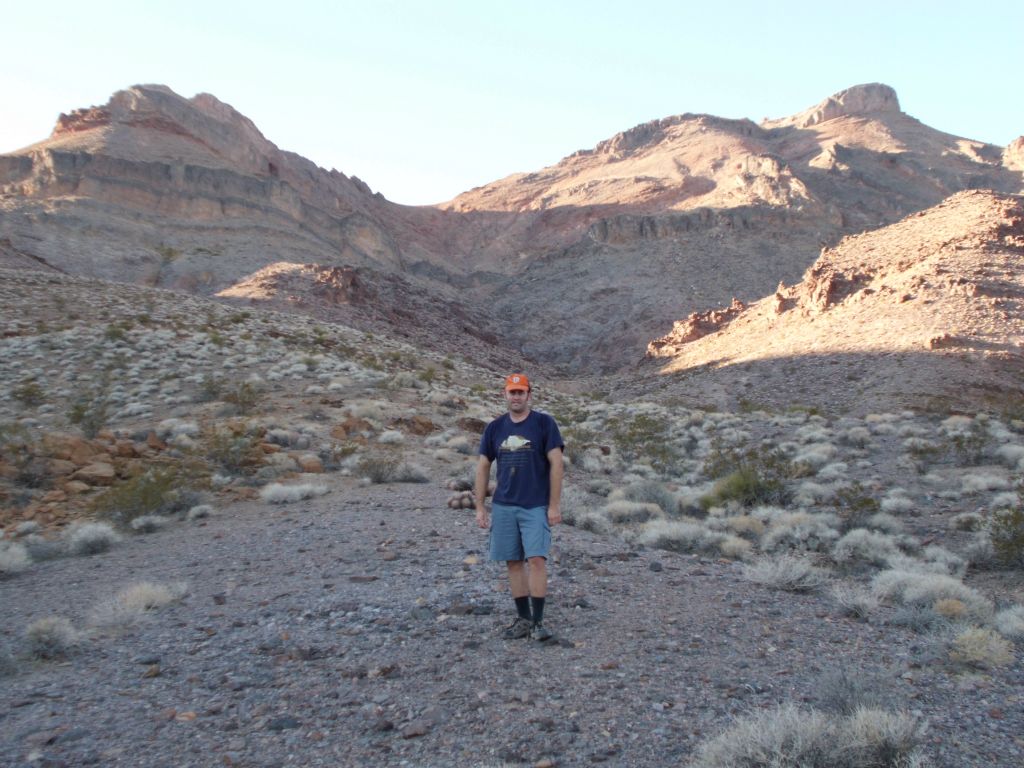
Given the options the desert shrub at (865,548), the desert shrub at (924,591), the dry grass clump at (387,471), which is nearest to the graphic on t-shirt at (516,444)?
the desert shrub at (924,591)

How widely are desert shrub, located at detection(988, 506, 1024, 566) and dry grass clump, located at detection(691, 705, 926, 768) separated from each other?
190 inches

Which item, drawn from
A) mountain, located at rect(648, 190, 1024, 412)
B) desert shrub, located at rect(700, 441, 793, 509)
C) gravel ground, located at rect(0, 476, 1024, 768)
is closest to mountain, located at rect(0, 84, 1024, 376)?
mountain, located at rect(648, 190, 1024, 412)

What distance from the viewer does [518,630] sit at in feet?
17.1

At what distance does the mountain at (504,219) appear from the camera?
48.7 metres

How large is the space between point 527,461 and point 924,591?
131 inches

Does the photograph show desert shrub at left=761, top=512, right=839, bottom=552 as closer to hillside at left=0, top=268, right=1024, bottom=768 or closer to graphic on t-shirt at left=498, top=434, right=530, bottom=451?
hillside at left=0, top=268, right=1024, bottom=768

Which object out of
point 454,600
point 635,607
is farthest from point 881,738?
point 454,600

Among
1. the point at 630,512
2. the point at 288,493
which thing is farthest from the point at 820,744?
the point at 288,493

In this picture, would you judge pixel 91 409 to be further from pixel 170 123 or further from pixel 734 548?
pixel 170 123

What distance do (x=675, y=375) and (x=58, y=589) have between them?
28944mm

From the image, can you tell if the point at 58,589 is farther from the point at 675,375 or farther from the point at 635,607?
the point at 675,375

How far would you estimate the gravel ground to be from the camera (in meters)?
3.87

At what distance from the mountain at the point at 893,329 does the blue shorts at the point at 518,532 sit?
59.5ft

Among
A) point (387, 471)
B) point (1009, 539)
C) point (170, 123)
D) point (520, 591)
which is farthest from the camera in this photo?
point (170, 123)
